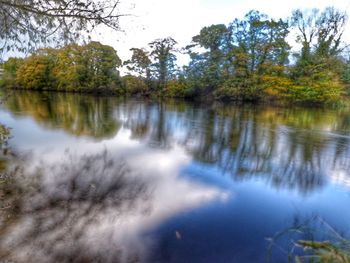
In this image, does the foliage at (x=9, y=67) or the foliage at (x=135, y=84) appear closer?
the foliage at (x=9, y=67)

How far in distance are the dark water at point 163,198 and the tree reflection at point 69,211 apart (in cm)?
1

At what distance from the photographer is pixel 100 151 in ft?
19.2

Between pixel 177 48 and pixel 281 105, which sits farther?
pixel 177 48

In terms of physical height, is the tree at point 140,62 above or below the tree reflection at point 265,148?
above

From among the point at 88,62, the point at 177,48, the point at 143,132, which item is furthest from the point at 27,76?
the point at 143,132

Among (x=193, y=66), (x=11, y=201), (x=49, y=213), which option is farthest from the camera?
(x=193, y=66)

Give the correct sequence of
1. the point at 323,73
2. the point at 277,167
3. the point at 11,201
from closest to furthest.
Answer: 1. the point at 11,201
2. the point at 277,167
3. the point at 323,73

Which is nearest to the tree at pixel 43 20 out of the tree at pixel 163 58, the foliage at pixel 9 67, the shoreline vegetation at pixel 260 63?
the foliage at pixel 9 67

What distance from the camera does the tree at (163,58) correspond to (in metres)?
27.1

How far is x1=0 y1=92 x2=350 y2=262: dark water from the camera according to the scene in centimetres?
249

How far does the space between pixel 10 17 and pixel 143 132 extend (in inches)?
217

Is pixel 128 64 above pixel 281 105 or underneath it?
above

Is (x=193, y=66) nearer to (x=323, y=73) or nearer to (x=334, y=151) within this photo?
(x=323, y=73)

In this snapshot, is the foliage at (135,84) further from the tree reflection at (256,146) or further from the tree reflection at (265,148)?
the tree reflection at (265,148)
